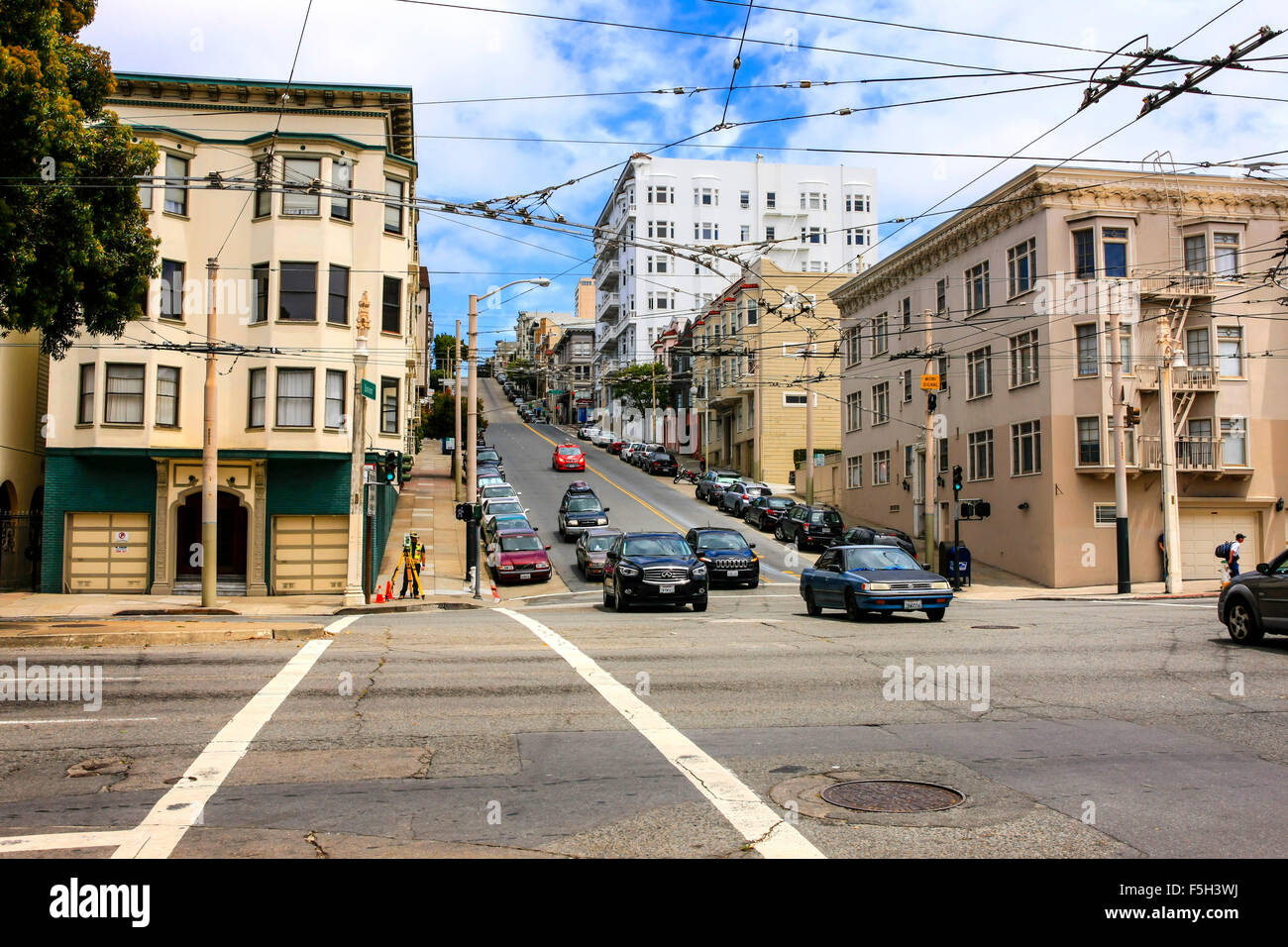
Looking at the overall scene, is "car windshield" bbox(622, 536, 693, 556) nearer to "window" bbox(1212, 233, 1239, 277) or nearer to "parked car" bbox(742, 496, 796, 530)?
"parked car" bbox(742, 496, 796, 530)

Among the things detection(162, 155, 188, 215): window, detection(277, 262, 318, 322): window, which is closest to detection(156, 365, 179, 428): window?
detection(277, 262, 318, 322): window

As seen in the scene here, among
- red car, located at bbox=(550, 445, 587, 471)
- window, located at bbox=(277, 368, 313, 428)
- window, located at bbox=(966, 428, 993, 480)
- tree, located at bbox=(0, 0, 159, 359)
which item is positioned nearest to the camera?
tree, located at bbox=(0, 0, 159, 359)

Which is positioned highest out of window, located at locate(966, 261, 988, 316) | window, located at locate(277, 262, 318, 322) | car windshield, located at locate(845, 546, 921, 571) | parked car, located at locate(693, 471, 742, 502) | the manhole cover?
window, located at locate(966, 261, 988, 316)

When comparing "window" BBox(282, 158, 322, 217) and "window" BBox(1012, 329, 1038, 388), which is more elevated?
"window" BBox(282, 158, 322, 217)

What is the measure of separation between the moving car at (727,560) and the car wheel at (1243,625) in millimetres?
17544

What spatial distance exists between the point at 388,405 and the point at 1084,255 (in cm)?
2547

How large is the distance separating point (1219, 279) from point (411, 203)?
33068 mm

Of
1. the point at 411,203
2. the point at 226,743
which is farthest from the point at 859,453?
the point at 226,743


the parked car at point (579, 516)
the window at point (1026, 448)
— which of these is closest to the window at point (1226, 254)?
the window at point (1026, 448)

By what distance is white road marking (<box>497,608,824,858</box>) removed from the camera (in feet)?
19.8

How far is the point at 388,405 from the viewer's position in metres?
36.1

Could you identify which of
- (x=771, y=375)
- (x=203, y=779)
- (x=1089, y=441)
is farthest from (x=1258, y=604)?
(x=771, y=375)

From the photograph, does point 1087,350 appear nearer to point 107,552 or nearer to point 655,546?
point 655,546

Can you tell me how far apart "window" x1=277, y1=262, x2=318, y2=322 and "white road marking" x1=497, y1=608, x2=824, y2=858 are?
23.9m
